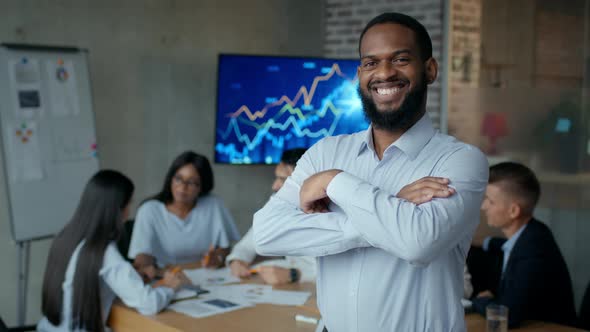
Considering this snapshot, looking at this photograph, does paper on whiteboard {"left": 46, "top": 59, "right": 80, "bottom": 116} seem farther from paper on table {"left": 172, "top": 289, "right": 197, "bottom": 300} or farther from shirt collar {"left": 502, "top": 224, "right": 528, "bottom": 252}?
shirt collar {"left": 502, "top": 224, "right": 528, "bottom": 252}

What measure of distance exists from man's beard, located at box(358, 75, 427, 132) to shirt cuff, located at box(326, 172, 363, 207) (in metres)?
0.21

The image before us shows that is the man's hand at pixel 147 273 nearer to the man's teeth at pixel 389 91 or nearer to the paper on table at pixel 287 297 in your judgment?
the paper on table at pixel 287 297

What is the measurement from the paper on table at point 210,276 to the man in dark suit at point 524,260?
1344 millimetres

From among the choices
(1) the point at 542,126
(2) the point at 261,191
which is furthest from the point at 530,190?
(2) the point at 261,191

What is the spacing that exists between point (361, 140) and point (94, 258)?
1665 millimetres

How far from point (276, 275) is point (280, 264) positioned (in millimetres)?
332

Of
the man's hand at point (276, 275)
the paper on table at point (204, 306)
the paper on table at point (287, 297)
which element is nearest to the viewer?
the paper on table at point (204, 306)

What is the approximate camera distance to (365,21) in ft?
19.8

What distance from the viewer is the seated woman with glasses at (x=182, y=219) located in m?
4.21

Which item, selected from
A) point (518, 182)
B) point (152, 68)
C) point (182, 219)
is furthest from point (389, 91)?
point (152, 68)

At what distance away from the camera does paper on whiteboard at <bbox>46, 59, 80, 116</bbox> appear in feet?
14.2

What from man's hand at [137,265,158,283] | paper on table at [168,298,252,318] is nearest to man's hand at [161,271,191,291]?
paper on table at [168,298,252,318]

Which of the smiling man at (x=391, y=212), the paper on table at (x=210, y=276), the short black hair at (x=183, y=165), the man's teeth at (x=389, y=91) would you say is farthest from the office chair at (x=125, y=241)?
the man's teeth at (x=389, y=91)

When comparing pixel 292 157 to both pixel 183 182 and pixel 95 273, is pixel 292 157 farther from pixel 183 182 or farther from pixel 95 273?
pixel 95 273
